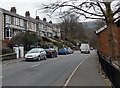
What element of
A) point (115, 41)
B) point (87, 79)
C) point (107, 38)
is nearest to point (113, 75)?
point (87, 79)

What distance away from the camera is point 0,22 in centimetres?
5762

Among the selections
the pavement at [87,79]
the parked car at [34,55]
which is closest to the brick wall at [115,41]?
the pavement at [87,79]

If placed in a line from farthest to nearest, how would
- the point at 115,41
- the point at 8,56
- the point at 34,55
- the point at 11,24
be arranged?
the point at 11,24 < the point at 8,56 < the point at 34,55 < the point at 115,41

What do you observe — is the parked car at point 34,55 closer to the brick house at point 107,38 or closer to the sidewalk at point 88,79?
the brick house at point 107,38

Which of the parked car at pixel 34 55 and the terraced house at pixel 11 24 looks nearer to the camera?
the parked car at pixel 34 55

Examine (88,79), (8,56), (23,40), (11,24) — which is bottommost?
(88,79)

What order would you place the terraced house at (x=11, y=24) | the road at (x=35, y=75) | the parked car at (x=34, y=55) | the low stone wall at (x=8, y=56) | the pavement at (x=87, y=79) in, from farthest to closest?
1. the terraced house at (x=11, y=24)
2. the parked car at (x=34, y=55)
3. the low stone wall at (x=8, y=56)
4. the road at (x=35, y=75)
5. the pavement at (x=87, y=79)

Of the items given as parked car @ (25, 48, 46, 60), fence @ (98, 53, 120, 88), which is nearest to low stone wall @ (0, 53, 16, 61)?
parked car @ (25, 48, 46, 60)

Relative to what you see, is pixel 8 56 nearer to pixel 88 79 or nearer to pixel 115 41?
pixel 115 41

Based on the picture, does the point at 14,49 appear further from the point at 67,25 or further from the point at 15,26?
the point at 67,25

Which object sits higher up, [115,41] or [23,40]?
[23,40]

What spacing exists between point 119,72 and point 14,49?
110 ft

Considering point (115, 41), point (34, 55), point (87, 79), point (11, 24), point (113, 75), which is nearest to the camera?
point (113, 75)

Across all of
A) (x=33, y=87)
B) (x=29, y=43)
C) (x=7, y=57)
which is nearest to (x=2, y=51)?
(x=7, y=57)
